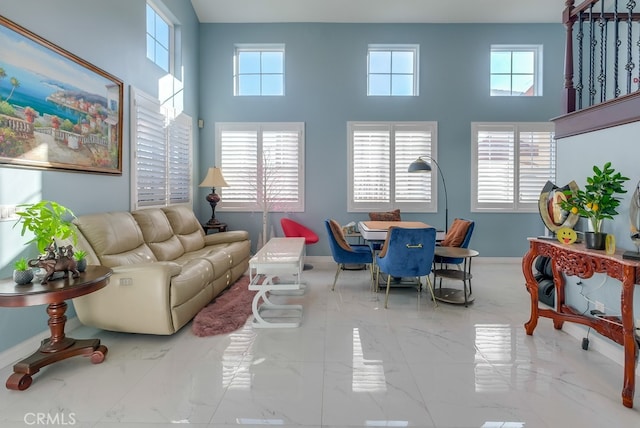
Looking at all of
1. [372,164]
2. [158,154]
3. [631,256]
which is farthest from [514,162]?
[158,154]

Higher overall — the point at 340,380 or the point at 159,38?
the point at 159,38

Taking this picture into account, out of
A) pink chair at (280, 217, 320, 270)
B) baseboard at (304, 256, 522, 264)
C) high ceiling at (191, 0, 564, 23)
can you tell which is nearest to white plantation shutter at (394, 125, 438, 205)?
baseboard at (304, 256, 522, 264)

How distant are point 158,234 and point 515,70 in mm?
6539

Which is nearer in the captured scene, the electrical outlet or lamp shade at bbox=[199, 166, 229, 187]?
the electrical outlet

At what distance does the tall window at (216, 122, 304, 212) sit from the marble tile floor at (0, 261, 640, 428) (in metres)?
3.01

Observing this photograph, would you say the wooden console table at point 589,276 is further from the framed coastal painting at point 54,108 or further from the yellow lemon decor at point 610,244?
the framed coastal painting at point 54,108

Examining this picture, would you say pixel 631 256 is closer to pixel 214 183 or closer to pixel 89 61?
pixel 89 61

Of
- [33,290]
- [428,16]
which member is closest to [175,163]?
[33,290]

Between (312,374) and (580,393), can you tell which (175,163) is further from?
(580,393)

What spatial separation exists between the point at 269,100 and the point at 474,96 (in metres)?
3.70

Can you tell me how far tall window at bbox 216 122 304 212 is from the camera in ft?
18.9

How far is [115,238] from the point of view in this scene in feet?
10.0

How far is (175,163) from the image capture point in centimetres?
501

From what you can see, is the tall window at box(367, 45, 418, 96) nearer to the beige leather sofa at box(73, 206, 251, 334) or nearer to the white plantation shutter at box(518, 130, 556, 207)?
the white plantation shutter at box(518, 130, 556, 207)
